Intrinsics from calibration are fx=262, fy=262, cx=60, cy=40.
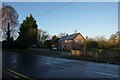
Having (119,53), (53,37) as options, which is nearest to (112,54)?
(119,53)

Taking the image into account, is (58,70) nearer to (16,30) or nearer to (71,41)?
(16,30)

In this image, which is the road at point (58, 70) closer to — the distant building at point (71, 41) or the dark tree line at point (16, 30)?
the dark tree line at point (16, 30)

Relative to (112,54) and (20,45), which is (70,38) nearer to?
(20,45)

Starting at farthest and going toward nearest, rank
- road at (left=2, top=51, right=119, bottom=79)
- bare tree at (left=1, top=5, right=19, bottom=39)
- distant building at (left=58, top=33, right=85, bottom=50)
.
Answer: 1. distant building at (left=58, top=33, right=85, bottom=50)
2. bare tree at (left=1, top=5, right=19, bottom=39)
3. road at (left=2, top=51, right=119, bottom=79)

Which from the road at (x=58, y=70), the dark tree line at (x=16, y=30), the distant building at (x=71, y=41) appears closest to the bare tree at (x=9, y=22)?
the dark tree line at (x=16, y=30)

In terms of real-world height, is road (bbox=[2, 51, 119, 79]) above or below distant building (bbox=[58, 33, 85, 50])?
below

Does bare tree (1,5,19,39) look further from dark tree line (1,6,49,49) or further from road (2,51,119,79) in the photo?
road (2,51,119,79)

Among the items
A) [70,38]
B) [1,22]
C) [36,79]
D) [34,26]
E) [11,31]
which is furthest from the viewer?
[70,38]

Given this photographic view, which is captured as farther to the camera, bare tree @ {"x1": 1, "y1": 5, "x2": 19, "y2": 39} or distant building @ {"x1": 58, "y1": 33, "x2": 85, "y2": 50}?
distant building @ {"x1": 58, "y1": 33, "x2": 85, "y2": 50}

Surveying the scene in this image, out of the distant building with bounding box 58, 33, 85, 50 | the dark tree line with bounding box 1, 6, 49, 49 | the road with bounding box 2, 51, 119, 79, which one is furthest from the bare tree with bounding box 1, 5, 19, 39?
the road with bounding box 2, 51, 119, 79

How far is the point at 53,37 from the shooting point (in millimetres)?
109688

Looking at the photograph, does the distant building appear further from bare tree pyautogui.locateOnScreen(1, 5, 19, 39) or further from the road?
the road

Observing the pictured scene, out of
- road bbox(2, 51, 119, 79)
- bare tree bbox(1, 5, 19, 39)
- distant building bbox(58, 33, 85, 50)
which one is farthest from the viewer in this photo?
distant building bbox(58, 33, 85, 50)

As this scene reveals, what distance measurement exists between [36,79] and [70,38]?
88.4 meters
